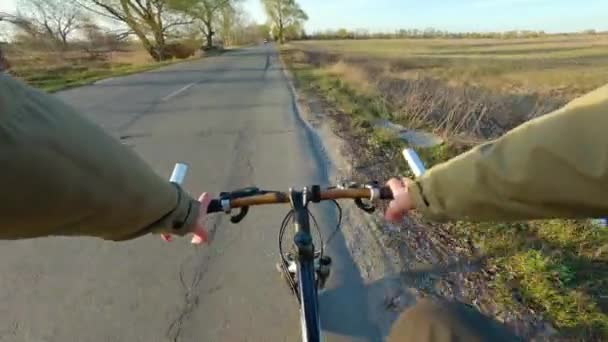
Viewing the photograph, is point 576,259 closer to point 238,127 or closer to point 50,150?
point 50,150

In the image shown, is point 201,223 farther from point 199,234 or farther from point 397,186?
point 397,186

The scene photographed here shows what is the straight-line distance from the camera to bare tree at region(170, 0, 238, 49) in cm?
4028

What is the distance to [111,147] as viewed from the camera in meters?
0.99

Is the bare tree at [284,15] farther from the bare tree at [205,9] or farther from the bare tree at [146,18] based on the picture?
the bare tree at [146,18]

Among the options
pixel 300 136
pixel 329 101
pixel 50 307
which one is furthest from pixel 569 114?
pixel 329 101

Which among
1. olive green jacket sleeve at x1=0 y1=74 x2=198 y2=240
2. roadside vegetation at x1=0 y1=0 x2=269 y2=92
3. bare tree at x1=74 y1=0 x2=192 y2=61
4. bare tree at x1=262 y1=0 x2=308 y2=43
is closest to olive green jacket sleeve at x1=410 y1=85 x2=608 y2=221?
olive green jacket sleeve at x1=0 y1=74 x2=198 y2=240

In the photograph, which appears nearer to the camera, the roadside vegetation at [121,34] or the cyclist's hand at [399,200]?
the cyclist's hand at [399,200]

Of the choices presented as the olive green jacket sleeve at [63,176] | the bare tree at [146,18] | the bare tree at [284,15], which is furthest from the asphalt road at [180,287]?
the bare tree at [284,15]

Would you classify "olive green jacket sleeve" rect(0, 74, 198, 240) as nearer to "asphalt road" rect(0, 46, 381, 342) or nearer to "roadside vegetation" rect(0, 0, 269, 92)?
"asphalt road" rect(0, 46, 381, 342)

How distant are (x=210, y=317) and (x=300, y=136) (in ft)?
15.8

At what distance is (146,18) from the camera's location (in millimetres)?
37094

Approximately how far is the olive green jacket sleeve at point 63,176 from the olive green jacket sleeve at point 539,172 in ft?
3.00

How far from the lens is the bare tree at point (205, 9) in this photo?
4028 centimetres

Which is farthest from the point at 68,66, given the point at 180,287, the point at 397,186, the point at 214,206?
the point at 397,186
